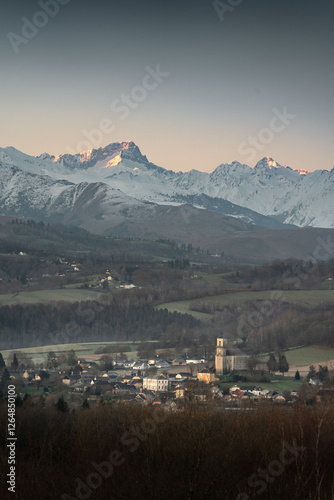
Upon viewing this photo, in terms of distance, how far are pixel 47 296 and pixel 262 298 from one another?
1378 inches

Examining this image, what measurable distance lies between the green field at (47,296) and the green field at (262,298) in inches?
571

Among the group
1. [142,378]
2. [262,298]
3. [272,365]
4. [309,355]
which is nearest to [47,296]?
[262,298]

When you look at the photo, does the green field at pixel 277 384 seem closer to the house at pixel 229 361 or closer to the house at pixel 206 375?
the house at pixel 206 375

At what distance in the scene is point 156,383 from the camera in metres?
63.3

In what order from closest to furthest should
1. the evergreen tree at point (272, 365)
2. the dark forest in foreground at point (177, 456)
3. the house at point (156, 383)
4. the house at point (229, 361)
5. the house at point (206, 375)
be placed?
the dark forest in foreground at point (177, 456) → the house at point (156, 383) → the house at point (206, 375) → the house at point (229, 361) → the evergreen tree at point (272, 365)

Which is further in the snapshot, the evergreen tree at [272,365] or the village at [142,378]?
the evergreen tree at [272,365]

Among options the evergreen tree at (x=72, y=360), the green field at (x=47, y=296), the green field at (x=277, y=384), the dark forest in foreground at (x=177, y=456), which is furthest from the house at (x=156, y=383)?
the green field at (x=47, y=296)

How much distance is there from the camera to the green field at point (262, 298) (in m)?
130

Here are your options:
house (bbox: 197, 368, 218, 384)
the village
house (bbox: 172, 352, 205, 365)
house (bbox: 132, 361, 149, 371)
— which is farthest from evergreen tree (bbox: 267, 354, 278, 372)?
house (bbox: 132, 361, 149, 371)

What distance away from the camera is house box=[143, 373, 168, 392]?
60.7m

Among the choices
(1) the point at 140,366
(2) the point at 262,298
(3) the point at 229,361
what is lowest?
(1) the point at 140,366

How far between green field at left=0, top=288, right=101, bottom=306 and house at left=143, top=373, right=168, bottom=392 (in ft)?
233

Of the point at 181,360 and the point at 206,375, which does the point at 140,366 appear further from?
the point at 206,375

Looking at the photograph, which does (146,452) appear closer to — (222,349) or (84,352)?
(222,349)
